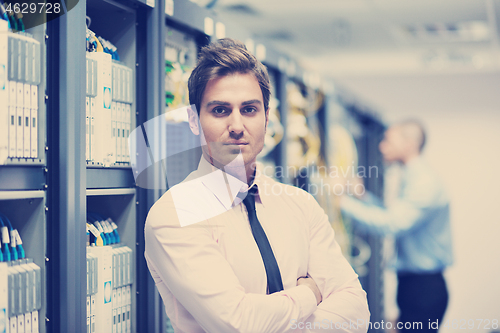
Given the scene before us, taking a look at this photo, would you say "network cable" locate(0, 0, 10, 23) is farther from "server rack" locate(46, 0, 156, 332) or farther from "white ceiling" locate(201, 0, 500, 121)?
"white ceiling" locate(201, 0, 500, 121)

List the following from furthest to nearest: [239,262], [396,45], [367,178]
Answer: [396,45] → [367,178] → [239,262]

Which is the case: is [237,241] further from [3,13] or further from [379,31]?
[379,31]

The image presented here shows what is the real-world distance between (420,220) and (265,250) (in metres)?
2.02

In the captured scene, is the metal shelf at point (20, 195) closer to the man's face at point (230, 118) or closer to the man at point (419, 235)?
the man's face at point (230, 118)

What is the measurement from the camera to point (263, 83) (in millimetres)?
1225

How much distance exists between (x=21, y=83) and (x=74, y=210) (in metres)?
0.31

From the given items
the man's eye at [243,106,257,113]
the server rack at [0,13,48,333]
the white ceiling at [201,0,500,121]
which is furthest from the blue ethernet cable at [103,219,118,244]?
the white ceiling at [201,0,500,121]

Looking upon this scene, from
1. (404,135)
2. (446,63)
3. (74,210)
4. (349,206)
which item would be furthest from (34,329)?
(446,63)

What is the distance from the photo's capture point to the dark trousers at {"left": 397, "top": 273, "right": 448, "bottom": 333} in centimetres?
279

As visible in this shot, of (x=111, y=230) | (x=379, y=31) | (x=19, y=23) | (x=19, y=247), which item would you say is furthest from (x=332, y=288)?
(x=379, y=31)

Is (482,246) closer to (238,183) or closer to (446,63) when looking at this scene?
(446,63)

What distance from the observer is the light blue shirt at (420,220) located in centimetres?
286

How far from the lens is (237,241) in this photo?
1.13m

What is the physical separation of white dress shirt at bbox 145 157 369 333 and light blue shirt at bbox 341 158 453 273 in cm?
163
